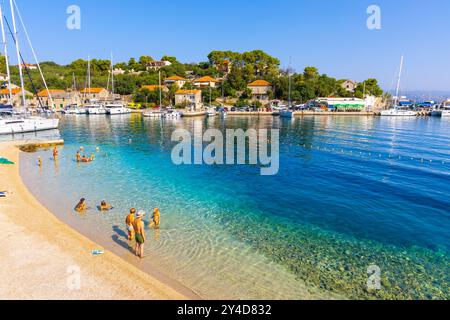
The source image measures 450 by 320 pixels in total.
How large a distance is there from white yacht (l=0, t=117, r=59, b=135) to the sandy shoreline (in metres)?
35.4

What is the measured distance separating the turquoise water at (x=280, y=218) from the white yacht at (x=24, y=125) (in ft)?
52.5

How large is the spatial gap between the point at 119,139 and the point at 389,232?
39471 mm

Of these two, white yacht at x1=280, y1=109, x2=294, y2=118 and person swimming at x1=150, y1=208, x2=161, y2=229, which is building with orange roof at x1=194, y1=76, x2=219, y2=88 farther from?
person swimming at x1=150, y1=208, x2=161, y2=229

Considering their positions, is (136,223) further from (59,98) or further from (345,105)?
(59,98)

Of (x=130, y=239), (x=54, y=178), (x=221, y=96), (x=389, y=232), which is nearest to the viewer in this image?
(x=130, y=239)

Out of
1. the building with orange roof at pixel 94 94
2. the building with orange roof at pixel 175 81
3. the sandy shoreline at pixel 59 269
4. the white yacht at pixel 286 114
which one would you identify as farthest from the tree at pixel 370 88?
the sandy shoreline at pixel 59 269

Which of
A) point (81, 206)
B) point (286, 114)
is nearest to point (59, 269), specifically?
point (81, 206)

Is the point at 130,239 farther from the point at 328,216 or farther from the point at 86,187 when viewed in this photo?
the point at 328,216

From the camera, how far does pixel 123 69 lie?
14762cm

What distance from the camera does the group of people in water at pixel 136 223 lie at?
12000 mm

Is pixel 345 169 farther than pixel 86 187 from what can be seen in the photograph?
Yes

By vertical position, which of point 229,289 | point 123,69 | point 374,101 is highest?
point 123,69

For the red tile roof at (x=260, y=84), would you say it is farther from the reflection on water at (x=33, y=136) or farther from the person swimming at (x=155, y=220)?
the person swimming at (x=155, y=220)
